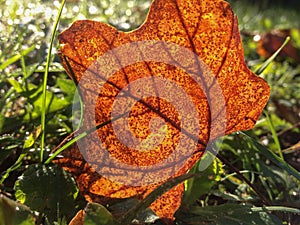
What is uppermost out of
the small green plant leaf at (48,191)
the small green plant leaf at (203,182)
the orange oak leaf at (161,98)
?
the orange oak leaf at (161,98)

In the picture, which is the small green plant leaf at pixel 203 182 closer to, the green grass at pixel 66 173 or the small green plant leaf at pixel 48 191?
the green grass at pixel 66 173

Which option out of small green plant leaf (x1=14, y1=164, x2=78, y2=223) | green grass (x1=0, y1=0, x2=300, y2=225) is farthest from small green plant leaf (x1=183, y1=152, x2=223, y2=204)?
small green plant leaf (x1=14, y1=164, x2=78, y2=223)

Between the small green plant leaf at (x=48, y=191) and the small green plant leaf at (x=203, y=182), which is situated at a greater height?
the small green plant leaf at (x=48, y=191)

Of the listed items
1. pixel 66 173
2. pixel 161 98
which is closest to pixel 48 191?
→ pixel 66 173

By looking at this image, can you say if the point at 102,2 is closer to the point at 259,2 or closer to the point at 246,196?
the point at 246,196

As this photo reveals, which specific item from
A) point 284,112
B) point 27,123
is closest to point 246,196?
point 27,123

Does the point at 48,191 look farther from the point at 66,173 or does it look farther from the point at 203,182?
the point at 203,182

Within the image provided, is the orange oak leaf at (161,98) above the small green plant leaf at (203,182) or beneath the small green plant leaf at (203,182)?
above

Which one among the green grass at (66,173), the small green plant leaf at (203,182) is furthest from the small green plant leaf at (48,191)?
the small green plant leaf at (203,182)
